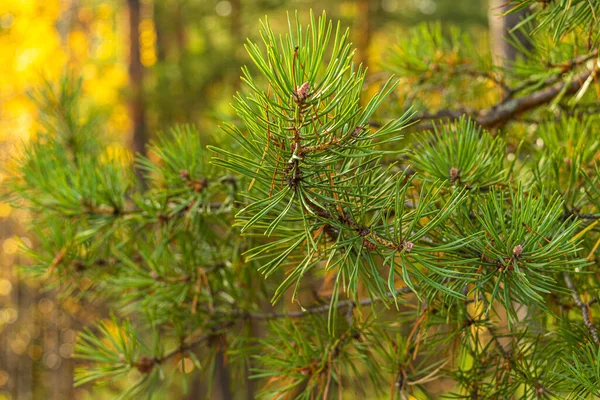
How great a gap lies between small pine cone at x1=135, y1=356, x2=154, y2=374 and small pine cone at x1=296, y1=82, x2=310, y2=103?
0.62m

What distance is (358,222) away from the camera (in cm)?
56

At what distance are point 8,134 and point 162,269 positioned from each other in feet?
21.0

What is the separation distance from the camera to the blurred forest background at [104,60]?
17.6 ft

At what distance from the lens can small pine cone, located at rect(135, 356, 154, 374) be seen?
2.88ft

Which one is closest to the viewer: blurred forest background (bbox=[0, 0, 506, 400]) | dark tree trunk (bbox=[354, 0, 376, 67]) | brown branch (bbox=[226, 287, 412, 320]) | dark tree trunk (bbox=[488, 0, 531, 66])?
brown branch (bbox=[226, 287, 412, 320])

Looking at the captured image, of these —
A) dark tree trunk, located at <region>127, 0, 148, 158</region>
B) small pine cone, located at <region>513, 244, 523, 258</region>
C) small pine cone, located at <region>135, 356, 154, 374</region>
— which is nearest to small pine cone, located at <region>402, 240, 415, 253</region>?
small pine cone, located at <region>513, 244, 523, 258</region>

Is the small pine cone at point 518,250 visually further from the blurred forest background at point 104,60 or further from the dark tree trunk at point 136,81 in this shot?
the blurred forest background at point 104,60

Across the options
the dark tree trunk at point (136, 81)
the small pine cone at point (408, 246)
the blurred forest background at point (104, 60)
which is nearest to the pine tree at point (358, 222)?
the small pine cone at point (408, 246)

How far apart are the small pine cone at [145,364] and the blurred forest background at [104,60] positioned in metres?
4.23

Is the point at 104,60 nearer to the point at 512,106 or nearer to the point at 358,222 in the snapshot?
the point at 512,106

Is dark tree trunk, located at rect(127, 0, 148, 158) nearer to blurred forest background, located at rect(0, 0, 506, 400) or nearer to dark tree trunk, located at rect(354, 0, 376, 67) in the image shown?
blurred forest background, located at rect(0, 0, 506, 400)

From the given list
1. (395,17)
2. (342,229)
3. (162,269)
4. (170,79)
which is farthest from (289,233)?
(395,17)

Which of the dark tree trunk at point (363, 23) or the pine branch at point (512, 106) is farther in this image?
the dark tree trunk at point (363, 23)

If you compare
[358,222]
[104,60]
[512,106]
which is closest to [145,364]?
[358,222]
